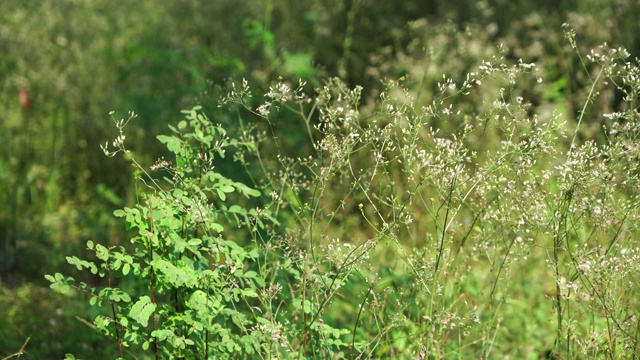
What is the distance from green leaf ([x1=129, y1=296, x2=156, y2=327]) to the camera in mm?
2410

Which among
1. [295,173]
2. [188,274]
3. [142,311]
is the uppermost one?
[295,173]

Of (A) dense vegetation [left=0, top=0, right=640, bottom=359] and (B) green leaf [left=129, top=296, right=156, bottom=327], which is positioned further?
(A) dense vegetation [left=0, top=0, right=640, bottom=359]

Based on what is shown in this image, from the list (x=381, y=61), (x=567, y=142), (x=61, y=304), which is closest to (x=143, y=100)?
(x=61, y=304)

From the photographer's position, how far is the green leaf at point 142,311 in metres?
2.41

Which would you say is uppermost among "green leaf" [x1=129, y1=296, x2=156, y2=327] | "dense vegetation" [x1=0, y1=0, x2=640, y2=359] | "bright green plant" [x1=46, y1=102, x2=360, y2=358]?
"dense vegetation" [x1=0, y1=0, x2=640, y2=359]

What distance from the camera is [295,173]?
3219mm

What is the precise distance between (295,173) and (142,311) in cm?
98

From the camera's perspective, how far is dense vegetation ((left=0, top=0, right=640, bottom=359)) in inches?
103

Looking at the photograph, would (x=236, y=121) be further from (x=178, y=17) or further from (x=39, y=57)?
(x=178, y=17)

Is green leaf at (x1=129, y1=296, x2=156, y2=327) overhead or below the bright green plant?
below

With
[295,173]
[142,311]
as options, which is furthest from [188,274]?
[295,173]

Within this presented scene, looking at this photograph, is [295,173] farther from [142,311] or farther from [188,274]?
[142,311]

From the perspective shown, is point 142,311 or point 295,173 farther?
point 295,173

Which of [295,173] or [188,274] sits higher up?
[295,173]
